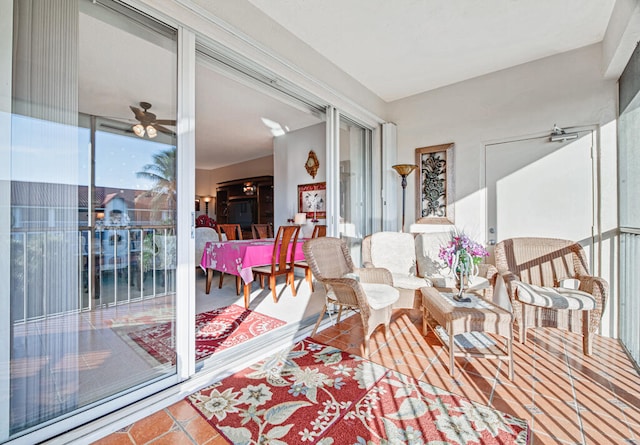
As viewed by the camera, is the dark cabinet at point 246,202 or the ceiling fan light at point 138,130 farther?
the dark cabinet at point 246,202

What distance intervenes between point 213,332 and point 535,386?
8.65 feet

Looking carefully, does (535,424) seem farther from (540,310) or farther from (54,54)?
(54,54)

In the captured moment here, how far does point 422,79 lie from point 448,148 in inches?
37.7

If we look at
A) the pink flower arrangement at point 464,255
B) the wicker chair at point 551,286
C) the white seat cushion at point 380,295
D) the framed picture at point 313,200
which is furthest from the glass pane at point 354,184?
the wicker chair at point 551,286

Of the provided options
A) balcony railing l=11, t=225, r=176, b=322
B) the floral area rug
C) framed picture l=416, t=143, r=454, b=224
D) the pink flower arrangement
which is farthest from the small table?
balcony railing l=11, t=225, r=176, b=322

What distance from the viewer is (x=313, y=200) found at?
558 cm

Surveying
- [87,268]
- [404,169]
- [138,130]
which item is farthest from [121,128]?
[404,169]

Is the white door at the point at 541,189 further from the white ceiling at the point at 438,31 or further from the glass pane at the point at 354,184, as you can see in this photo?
the glass pane at the point at 354,184

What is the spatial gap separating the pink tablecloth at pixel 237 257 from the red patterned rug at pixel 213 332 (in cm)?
47

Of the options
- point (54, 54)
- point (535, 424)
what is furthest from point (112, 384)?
point (535, 424)

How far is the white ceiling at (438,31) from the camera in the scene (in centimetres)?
241

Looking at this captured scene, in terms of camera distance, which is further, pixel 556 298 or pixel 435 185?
pixel 435 185

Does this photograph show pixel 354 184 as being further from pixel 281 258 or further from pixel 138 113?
pixel 138 113

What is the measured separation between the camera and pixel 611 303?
282 centimetres
